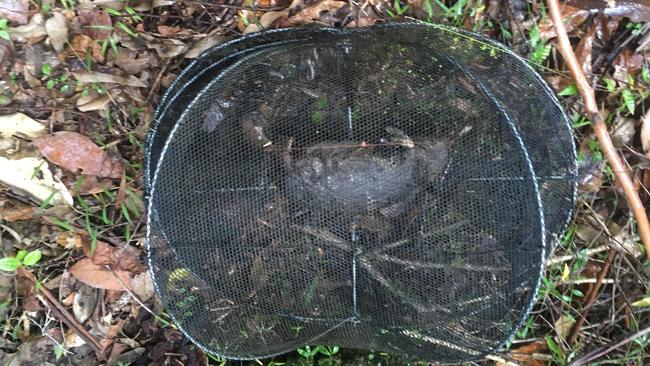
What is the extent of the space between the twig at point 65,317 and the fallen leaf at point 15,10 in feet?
1.96

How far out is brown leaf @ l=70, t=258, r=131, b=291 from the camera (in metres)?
1.54

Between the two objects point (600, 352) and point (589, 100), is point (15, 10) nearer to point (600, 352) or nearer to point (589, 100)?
point (589, 100)

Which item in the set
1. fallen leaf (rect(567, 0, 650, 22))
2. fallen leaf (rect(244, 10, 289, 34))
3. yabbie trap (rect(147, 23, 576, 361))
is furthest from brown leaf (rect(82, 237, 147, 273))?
fallen leaf (rect(567, 0, 650, 22))

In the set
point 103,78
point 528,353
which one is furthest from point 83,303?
point 528,353

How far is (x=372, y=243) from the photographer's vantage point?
1.29 meters

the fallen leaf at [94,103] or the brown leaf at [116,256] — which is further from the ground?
the fallen leaf at [94,103]

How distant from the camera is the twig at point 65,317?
1.53 metres

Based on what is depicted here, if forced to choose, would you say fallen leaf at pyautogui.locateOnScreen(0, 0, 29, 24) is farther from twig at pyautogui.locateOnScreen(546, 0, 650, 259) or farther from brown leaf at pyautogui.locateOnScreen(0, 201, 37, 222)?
twig at pyautogui.locateOnScreen(546, 0, 650, 259)

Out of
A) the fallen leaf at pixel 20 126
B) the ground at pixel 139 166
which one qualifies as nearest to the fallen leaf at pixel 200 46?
the ground at pixel 139 166

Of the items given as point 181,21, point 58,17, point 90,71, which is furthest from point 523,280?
point 58,17

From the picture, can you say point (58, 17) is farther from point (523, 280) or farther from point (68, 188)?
point (523, 280)

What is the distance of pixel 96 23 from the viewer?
58.2 inches

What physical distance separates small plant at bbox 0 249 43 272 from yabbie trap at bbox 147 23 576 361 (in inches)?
14.1

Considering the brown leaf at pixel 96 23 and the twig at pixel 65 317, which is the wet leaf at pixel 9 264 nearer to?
the twig at pixel 65 317
